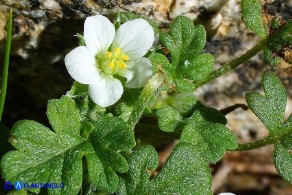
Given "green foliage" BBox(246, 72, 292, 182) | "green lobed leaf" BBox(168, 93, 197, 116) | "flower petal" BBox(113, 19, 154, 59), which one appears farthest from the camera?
"green lobed leaf" BBox(168, 93, 197, 116)

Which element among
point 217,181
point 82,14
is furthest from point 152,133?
point 217,181

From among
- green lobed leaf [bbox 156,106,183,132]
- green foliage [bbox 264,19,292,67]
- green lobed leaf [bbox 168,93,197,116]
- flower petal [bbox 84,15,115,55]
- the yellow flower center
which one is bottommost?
green lobed leaf [bbox 168,93,197,116]

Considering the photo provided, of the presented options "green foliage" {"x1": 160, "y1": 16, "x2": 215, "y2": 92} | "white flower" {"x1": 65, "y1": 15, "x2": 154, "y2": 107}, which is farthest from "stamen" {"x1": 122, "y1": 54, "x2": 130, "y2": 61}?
"green foliage" {"x1": 160, "y1": 16, "x2": 215, "y2": 92}

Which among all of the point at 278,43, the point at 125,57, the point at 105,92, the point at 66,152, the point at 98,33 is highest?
the point at 278,43

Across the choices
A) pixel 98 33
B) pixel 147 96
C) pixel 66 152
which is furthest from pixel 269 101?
pixel 66 152

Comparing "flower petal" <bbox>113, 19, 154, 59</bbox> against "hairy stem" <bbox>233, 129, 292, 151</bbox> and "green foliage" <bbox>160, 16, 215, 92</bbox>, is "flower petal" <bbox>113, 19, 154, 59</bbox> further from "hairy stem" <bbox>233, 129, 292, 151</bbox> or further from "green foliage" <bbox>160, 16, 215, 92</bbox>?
"hairy stem" <bbox>233, 129, 292, 151</bbox>

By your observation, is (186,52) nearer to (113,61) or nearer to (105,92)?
(113,61)

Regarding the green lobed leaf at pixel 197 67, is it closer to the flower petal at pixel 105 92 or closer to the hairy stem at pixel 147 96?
the hairy stem at pixel 147 96

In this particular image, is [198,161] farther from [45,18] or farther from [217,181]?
[217,181]
